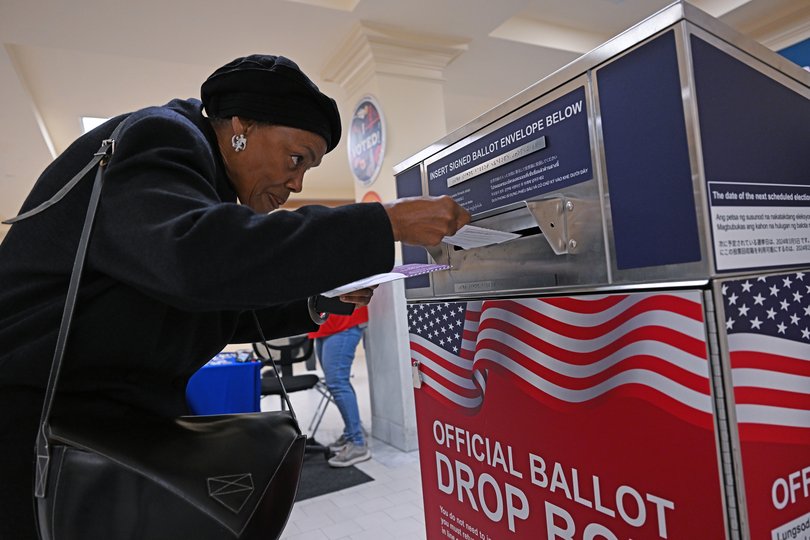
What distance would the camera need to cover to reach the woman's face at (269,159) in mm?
939

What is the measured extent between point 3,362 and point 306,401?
489 cm

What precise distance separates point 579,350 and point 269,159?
0.66 meters

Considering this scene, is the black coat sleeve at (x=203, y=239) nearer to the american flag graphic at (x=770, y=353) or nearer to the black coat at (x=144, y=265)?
the black coat at (x=144, y=265)

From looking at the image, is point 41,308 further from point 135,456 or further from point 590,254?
point 590,254

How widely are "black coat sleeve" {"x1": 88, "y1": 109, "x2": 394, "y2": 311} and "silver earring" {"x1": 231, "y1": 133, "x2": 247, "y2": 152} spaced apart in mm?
209

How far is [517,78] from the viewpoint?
16.4 ft

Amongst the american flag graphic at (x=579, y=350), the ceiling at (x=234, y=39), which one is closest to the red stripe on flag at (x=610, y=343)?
the american flag graphic at (x=579, y=350)

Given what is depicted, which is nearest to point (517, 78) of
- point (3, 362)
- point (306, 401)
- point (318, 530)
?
point (306, 401)

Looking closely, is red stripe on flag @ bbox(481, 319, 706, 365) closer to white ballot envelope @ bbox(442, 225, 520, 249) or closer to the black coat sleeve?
white ballot envelope @ bbox(442, 225, 520, 249)

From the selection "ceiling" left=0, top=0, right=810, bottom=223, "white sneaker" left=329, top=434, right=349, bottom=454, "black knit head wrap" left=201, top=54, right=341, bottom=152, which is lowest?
"white sneaker" left=329, top=434, right=349, bottom=454

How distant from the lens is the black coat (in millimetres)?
631

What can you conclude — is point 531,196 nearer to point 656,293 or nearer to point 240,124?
point 656,293

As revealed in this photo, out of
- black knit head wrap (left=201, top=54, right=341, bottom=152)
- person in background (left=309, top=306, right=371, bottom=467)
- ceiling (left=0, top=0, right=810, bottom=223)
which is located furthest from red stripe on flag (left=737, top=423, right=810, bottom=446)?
ceiling (left=0, top=0, right=810, bottom=223)

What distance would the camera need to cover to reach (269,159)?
96 centimetres
